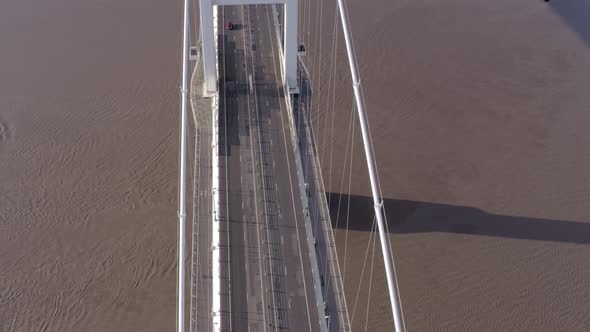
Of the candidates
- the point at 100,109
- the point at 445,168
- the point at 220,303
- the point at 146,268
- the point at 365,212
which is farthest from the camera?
the point at 100,109

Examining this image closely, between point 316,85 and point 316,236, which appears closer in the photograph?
point 316,236

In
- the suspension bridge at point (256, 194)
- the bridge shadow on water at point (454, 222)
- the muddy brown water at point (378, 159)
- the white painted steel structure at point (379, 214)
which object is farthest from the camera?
the bridge shadow on water at point (454, 222)

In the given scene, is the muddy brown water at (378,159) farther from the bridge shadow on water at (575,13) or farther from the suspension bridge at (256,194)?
the suspension bridge at (256,194)

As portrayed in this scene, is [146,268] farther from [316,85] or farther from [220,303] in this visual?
[316,85]

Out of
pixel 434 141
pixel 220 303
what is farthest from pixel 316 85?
pixel 220 303

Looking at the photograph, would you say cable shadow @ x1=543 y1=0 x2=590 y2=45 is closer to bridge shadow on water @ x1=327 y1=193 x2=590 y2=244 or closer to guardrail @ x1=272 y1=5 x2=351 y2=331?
bridge shadow on water @ x1=327 y1=193 x2=590 y2=244

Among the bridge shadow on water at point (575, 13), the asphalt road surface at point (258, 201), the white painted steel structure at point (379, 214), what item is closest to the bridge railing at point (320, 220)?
the asphalt road surface at point (258, 201)

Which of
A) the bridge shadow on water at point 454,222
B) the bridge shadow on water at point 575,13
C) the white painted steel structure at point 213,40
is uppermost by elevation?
the bridge shadow on water at point 575,13
